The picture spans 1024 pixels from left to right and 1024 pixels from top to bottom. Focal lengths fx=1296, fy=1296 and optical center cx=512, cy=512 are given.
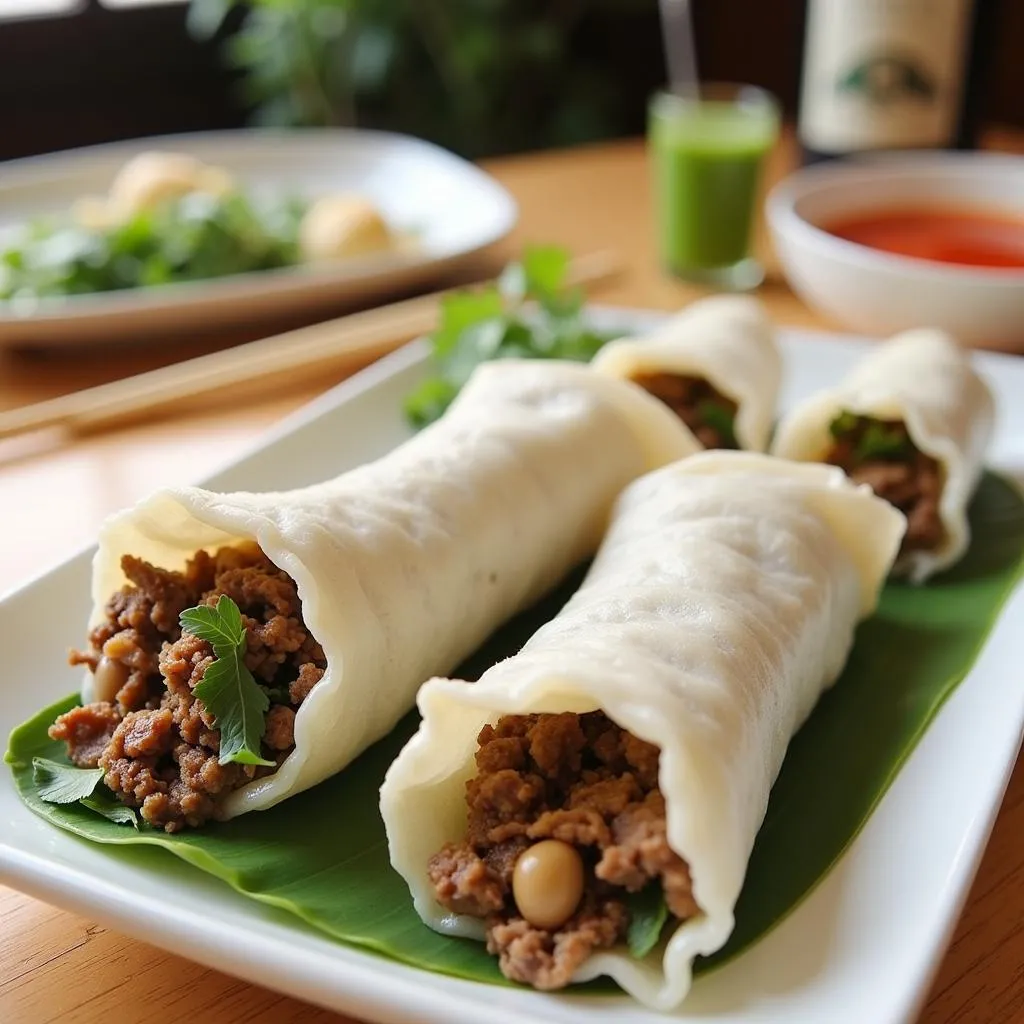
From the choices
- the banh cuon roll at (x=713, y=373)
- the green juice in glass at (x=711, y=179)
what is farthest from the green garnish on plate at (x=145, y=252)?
the banh cuon roll at (x=713, y=373)

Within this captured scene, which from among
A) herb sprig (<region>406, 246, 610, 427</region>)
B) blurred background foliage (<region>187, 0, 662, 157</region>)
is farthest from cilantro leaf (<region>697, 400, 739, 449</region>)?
blurred background foliage (<region>187, 0, 662, 157</region>)

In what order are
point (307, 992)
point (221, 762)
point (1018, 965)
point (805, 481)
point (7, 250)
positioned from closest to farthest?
point (307, 992) → point (1018, 965) → point (221, 762) → point (805, 481) → point (7, 250)

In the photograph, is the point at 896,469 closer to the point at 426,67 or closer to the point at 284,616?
the point at 284,616

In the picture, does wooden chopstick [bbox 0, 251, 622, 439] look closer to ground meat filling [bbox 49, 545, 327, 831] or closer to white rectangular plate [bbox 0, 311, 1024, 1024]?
white rectangular plate [bbox 0, 311, 1024, 1024]

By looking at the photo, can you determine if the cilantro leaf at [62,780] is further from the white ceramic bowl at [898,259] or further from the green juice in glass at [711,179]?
the green juice in glass at [711,179]

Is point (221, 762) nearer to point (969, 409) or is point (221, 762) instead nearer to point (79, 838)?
point (79, 838)

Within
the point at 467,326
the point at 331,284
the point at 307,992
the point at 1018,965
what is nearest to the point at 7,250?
the point at 331,284
